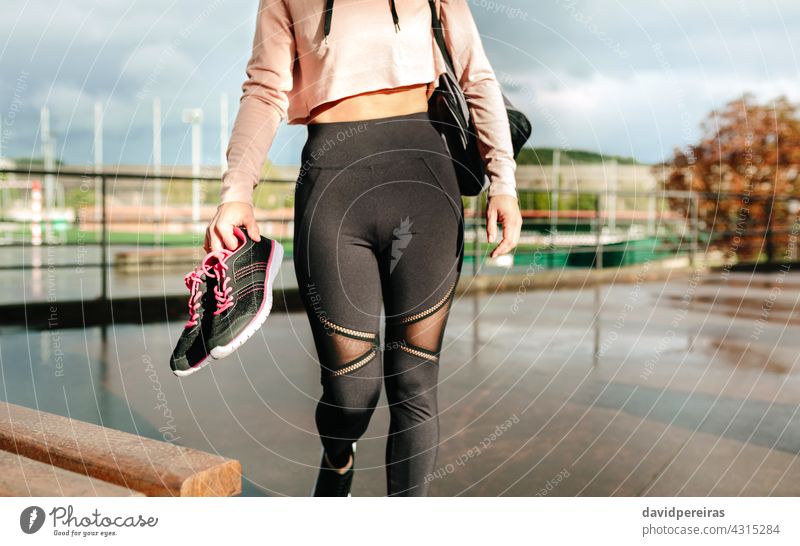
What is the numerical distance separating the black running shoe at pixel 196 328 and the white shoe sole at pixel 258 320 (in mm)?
33

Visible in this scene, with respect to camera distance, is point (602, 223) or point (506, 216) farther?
point (602, 223)

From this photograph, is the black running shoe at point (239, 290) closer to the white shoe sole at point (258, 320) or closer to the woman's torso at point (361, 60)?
the white shoe sole at point (258, 320)

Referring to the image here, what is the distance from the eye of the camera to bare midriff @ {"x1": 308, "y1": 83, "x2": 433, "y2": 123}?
1243 millimetres

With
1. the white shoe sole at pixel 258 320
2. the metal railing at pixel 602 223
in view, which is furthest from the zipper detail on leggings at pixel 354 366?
the metal railing at pixel 602 223

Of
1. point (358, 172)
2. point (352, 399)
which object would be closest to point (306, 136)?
point (358, 172)

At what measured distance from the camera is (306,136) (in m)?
1.30

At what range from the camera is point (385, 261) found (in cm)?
128

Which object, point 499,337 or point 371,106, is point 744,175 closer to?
point 499,337

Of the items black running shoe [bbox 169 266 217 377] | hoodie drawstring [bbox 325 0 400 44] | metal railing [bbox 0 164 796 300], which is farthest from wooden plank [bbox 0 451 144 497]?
metal railing [bbox 0 164 796 300]

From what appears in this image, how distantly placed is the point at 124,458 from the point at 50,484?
0.14 metres

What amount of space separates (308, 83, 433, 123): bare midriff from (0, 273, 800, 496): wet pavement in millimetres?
813

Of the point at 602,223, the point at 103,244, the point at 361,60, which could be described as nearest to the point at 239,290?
the point at 361,60

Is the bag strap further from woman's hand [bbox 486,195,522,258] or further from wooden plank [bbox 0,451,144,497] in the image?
wooden plank [bbox 0,451,144,497]

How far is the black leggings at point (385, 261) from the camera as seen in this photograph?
1.23 meters
